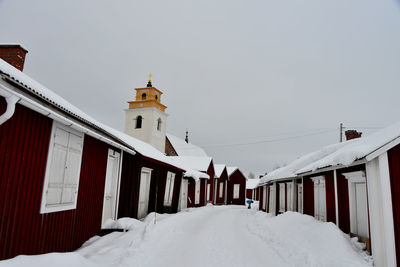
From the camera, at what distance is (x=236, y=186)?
3978cm

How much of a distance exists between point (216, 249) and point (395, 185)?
4.80 metres

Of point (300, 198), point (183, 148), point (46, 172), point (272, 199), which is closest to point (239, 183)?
point (183, 148)

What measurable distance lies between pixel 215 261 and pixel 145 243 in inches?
84.7

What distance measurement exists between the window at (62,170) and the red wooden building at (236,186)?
3241 centimetres

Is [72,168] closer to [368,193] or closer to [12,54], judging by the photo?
[12,54]

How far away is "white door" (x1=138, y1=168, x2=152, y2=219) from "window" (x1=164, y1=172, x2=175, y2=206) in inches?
110

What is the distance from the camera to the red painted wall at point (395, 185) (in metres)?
6.04

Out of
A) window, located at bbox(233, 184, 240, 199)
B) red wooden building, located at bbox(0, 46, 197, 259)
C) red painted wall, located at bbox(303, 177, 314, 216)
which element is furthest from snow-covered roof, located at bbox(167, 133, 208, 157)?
red wooden building, located at bbox(0, 46, 197, 259)

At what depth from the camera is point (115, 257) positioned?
19.9 feet

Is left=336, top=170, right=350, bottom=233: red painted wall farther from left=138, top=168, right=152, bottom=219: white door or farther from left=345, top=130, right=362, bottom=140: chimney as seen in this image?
left=138, top=168, right=152, bottom=219: white door

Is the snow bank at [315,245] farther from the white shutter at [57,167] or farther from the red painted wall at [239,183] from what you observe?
the red painted wall at [239,183]

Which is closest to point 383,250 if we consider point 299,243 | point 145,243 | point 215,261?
point 299,243

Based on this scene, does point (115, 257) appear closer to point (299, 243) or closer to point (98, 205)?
point (98, 205)

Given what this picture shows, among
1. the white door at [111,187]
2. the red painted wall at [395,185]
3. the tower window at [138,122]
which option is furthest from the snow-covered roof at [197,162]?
the red painted wall at [395,185]
